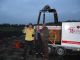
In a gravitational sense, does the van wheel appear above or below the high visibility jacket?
below

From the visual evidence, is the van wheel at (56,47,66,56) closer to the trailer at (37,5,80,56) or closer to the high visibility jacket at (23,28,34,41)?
the trailer at (37,5,80,56)

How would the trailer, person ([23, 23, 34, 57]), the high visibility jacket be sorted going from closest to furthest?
person ([23, 23, 34, 57]) → the high visibility jacket → the trailer

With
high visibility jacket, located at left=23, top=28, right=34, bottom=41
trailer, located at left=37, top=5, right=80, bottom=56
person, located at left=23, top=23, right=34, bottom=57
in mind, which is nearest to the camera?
person, located at left=23, top=23, right=34, bottom=57

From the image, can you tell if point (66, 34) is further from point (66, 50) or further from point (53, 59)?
point (53, 59)

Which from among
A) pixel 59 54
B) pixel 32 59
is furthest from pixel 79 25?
pixel 32 59

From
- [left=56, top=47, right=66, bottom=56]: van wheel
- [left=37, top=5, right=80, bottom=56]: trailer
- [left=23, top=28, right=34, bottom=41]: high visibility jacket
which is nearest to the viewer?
[left=23, top=28, right=34, bottom=41]: high visibility jacket

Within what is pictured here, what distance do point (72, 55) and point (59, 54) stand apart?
30.6 inches

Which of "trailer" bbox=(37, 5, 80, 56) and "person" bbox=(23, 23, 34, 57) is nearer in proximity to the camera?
"person" bbox=(23, 23, 34, 57)

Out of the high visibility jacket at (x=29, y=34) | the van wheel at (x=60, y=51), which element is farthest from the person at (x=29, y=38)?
the van wheel at (x=60, y=51)

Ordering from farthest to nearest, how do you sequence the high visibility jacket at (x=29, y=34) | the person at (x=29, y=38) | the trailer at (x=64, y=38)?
the trailer at (x=64, y=38), the high visibility jacket at (x=29, y=34), the person at (x=29, y=38)

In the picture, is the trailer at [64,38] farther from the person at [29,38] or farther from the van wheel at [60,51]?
the person at [29,38]

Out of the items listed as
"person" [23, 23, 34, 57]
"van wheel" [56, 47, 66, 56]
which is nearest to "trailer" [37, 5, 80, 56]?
"van wheel" [56, 47, 66, 56]

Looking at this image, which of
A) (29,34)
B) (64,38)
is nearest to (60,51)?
(64,38)

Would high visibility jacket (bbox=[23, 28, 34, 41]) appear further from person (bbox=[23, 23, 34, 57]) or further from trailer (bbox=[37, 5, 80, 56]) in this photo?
trailer (bbox=[37, 5, 80, 56])
